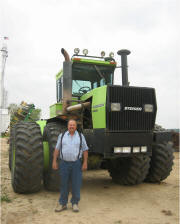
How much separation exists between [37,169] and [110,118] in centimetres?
177

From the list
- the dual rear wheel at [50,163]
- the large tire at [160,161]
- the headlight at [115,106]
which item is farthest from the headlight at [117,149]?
the large tire at [160,161]

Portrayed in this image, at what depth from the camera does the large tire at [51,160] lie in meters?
5.21

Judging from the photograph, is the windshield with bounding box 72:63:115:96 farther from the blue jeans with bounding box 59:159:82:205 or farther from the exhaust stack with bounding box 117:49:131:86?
the blue jeans with bounding box 59:159:82:205

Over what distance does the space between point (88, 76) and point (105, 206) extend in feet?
11.0

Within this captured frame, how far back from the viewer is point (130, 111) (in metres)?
5.01

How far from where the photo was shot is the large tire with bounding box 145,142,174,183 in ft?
20.3

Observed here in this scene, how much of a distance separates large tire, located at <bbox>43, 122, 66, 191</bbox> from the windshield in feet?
4.29

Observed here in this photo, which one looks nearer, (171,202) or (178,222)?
(178,222)

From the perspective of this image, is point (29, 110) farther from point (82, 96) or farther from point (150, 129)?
point (150, 129)

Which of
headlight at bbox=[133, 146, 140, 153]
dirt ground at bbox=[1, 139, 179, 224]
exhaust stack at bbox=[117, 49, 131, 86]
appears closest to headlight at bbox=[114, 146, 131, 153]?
headlight at bbox=[133, 146, 140, 153]

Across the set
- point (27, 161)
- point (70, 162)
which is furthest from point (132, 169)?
point (27, 161)

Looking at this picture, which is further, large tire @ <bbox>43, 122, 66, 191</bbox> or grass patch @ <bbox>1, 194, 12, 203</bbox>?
large tire @ <bbox>43, 122, 66, 191</bbox>

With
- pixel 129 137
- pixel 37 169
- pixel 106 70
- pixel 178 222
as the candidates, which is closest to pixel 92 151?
pixel 129 137

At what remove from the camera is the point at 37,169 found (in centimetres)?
505
